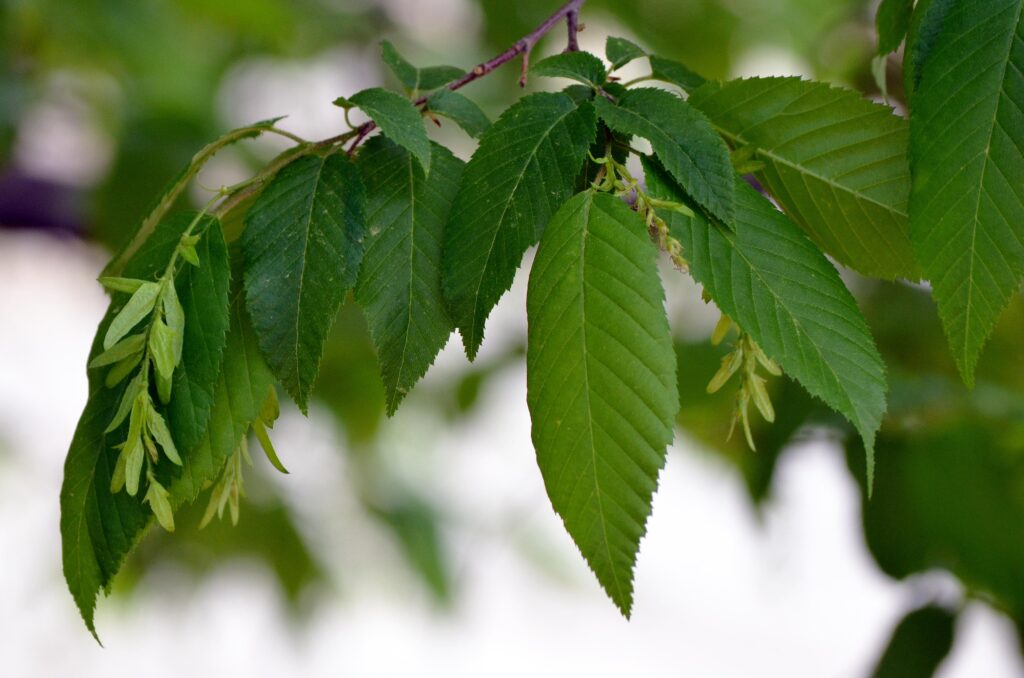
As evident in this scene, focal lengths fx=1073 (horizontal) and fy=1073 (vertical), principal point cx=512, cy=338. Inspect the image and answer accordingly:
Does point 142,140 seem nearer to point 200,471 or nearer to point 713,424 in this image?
point 713,424

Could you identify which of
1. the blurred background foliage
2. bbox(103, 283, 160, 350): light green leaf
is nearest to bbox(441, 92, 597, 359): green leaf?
bbox(103, 283, 160, 350): light green leaf

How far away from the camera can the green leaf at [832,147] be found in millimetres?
429

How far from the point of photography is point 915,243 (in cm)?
39

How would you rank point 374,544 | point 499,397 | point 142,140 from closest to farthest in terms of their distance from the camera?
point 142,140, point 499,397, point 374,544

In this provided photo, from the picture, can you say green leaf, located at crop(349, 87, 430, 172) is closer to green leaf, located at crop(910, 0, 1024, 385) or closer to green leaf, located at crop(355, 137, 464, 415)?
green leaf, located at crop(355, 137, 464, 415)

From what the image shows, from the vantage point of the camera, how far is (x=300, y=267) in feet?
1.31

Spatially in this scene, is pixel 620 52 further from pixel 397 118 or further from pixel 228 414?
pixel 228 414

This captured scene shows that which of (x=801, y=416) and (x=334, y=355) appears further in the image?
(x=334, y=355)

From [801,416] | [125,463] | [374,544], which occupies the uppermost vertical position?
[801,416]

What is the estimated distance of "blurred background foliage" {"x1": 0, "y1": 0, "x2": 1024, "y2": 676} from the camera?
83 centimetres

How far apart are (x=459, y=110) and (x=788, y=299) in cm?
17

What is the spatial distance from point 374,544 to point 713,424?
87 cm

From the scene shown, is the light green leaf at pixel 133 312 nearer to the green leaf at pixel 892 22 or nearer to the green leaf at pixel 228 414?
the green leaf at pixel 228 414

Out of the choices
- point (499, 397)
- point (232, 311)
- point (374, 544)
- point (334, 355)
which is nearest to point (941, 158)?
point (232, 311)
